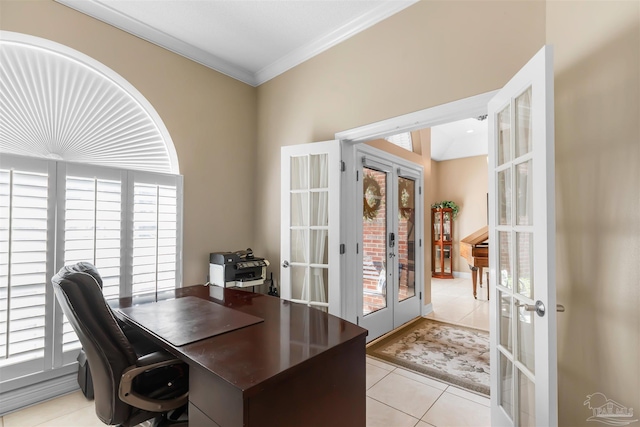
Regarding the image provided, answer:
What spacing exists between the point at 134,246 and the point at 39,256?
0.63m

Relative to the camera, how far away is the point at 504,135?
5.76 feet

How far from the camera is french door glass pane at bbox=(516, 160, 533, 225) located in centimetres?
149

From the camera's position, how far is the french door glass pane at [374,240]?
3.42 metres

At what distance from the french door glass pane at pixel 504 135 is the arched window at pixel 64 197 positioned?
2.81 meters

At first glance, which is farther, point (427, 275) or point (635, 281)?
point (427, 275)

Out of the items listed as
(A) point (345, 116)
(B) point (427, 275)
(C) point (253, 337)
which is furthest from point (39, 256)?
(B) point (427, 275)

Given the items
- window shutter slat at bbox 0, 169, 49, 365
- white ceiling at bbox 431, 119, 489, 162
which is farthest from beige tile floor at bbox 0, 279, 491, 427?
white ceiling at bbox 431, 119, 489, 162

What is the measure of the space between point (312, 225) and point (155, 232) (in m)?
1.51

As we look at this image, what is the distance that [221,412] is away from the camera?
1.05 metres

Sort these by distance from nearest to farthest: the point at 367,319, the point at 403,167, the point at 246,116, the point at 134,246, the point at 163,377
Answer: the point at 163,377 < the point at 134,246 < the point at 367,319 < the point at 246,116 < the point at 403,167

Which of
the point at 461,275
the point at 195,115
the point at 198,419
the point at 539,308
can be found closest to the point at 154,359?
the point at 198,419

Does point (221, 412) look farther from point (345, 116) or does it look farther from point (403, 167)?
point (403, 167)

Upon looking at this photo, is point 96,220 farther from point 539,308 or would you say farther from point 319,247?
point 539,308

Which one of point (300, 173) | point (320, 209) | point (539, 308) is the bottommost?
point (539, 308)
